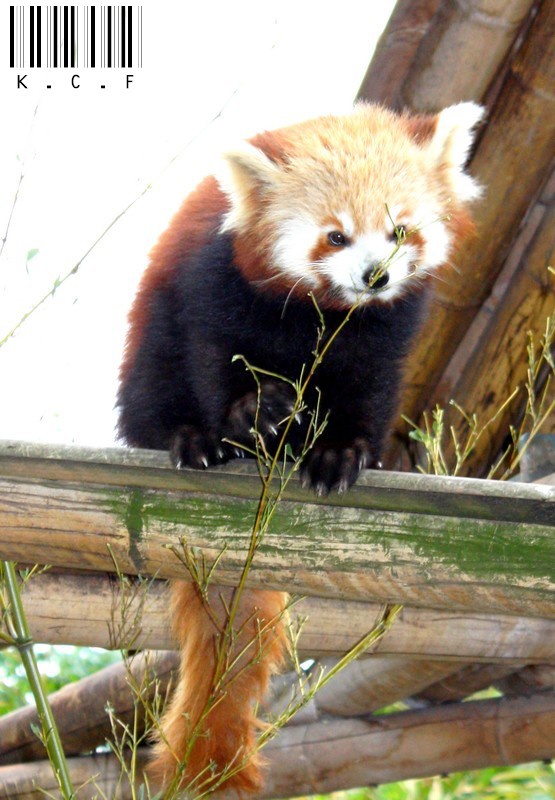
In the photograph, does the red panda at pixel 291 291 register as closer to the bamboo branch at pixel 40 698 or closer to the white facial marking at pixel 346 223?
the white facial marking at pixel 346 223

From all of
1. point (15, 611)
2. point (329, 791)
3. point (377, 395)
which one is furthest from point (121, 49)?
point (329, 791)

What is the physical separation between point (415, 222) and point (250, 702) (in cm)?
119

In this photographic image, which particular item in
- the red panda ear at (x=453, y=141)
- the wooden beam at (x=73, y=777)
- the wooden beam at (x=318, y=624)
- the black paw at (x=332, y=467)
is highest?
the red panda ear at (x=453, y=141)

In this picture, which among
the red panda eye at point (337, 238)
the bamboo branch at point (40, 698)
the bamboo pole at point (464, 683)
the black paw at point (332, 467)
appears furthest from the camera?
the bamboo pole at point (464, 683)

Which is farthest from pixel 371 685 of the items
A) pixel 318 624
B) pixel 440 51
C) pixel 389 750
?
pixel 440 51

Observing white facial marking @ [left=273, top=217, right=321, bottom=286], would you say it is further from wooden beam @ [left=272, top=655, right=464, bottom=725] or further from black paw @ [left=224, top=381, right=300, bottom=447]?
wooden beam @ [left=272, top=655, right=464, bottom=725]

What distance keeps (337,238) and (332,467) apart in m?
0.64

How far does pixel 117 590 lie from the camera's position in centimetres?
Result: 249

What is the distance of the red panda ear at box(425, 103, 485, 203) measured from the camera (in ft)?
8.69

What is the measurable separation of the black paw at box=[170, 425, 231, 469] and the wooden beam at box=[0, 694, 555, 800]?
108 cm

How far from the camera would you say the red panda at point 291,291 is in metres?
2.37

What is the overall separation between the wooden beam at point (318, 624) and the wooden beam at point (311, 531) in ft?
2.04

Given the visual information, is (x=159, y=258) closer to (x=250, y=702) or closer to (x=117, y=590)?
(x=117, y=590)

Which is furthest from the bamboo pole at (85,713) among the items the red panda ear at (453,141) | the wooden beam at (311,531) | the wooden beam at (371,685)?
the red panda ear at (453,141)
